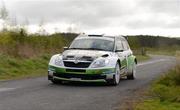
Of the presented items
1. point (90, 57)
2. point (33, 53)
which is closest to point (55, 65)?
point (90, 57)

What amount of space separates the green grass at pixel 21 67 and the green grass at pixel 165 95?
21.5 feet

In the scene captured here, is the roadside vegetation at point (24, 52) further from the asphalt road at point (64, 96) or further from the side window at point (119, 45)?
the asphalt road at point (64, 96)

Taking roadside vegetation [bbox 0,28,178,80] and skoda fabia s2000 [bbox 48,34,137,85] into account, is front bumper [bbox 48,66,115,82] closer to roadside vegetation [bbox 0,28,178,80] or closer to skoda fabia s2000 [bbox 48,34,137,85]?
skoda fabia s2000 [bbox 48,34,137,85]

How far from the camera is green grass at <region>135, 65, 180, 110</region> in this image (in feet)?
35.7

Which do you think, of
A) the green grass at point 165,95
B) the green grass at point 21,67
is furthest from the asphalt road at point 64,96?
the green grass at point 21,67

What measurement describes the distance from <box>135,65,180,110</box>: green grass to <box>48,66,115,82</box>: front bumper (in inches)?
60.5

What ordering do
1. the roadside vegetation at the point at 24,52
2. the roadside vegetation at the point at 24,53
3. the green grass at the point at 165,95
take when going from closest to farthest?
the green grass at the point at 165,95 < the roadside vegetation at the point at 24,53 < the roadside vegetation at the point at 24,52

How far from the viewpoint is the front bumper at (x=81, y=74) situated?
1534cm

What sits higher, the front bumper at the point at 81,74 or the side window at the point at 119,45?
the side window at the point at 119,45

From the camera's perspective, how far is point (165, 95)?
42.3 feet

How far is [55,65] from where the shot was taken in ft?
50.9

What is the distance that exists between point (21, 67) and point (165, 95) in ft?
39.2

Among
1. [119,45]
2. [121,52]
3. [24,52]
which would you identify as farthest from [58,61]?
[24,52]

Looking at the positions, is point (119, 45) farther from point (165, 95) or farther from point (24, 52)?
point (24, 52)
